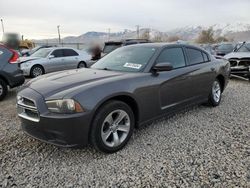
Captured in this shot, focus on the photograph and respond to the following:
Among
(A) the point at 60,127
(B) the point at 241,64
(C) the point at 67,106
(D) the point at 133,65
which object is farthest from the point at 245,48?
(A) the point at 60,127

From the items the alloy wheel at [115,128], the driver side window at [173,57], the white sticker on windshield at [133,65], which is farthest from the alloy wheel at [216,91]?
the alloy wheel at [115,128]

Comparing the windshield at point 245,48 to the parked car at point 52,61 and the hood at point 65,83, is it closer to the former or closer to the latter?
the parked car at point 52,61

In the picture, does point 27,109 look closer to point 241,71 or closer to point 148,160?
point 148,160

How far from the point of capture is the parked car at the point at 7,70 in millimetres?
6277

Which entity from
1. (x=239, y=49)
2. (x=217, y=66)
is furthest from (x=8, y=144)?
→ (x=239, y=49)

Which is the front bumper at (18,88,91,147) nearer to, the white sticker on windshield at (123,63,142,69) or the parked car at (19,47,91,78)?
the white sticker on windshield at (123,63,142,69)

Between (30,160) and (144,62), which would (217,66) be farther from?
(30,160)

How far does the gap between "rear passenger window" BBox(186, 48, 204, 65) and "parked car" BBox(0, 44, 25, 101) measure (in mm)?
4684

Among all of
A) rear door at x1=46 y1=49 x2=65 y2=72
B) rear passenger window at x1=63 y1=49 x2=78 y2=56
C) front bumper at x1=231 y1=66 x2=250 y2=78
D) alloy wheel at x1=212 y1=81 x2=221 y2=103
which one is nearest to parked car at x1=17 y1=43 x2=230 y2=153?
alloy wheel at x1=212 y1=81 x2=221 y2=103

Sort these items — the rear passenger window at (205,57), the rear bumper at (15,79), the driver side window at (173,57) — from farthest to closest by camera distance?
the rear bumper at (15,79), the rear passenger window at (205,57), the driver side window at (173,57)

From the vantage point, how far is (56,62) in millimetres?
11234

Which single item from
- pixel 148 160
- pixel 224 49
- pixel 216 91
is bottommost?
pixel 148 160

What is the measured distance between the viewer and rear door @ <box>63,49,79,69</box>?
11.7m

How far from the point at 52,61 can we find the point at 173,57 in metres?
8.11
